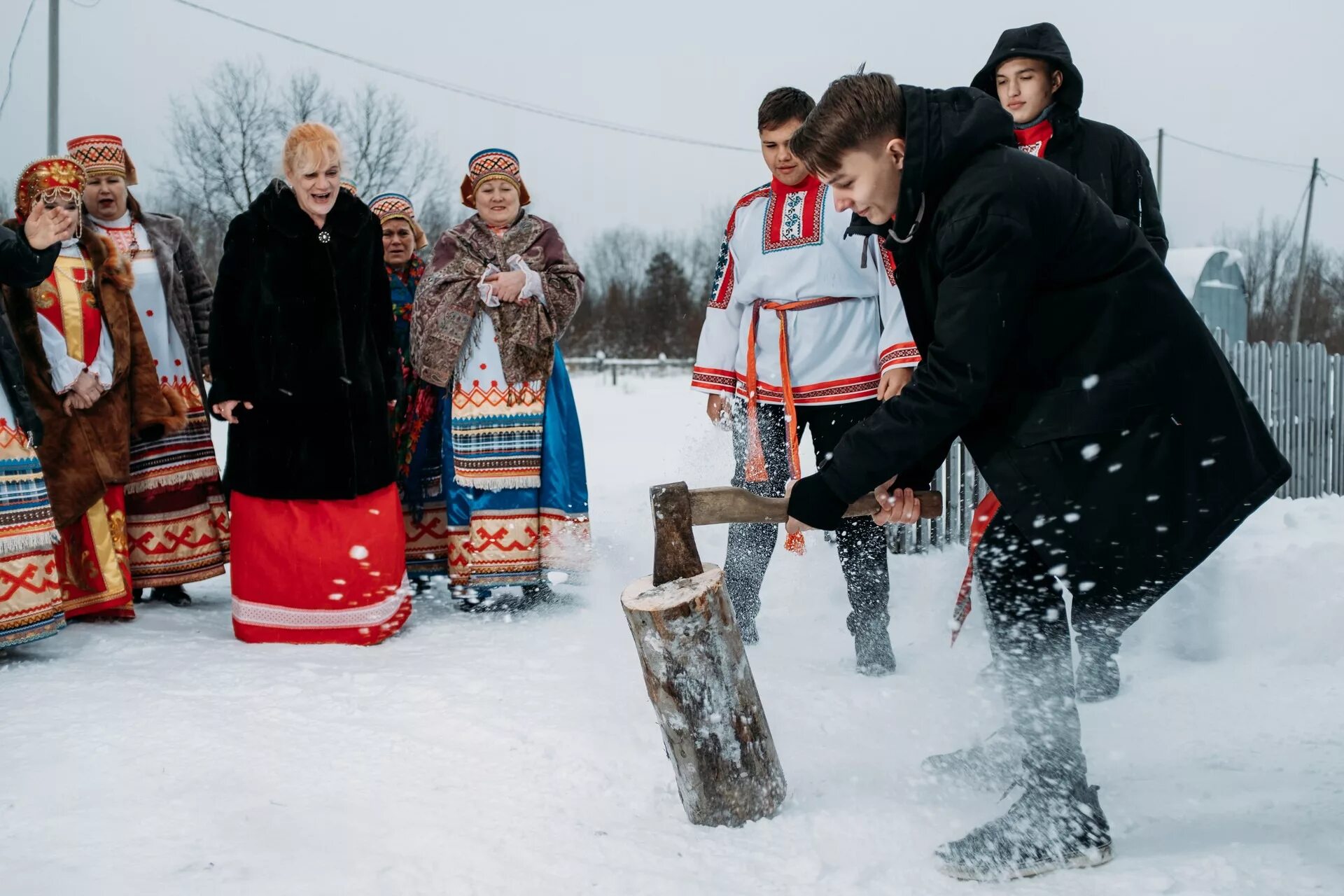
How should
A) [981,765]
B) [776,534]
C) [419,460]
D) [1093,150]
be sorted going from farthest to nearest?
1. [419,460]
2. [776,534]
3. [1093,150]
4. [981,765]

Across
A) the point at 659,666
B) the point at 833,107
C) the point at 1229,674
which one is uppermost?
the point at 833,107

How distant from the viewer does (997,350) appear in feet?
6.81

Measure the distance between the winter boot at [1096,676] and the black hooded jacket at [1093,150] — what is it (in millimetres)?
1331

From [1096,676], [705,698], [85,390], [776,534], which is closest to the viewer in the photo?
[705,698]

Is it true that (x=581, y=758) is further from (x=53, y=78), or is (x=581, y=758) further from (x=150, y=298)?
(x=53, y=78)

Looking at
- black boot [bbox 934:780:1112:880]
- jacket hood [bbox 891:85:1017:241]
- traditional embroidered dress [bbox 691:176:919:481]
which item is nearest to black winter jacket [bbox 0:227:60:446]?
traditional embroidered dress [bbox 691:176:919:481]

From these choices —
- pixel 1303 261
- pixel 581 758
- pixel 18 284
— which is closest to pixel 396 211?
pixel 18 284

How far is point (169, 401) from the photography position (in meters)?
4.38

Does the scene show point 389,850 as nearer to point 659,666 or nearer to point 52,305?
point 659,666

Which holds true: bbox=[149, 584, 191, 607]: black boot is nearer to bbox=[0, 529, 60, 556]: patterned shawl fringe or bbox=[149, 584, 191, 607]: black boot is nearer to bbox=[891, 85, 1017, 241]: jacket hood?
bbox=[0, 529, 60, 556]: patterned shawl fringe

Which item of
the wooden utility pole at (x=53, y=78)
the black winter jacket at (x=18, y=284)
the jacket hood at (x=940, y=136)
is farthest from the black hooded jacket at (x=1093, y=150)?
the wooden utility pole at (x=53, y=78)

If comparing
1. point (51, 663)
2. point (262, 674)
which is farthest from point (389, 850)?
point (51, 663)

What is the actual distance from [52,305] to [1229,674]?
4.52 m

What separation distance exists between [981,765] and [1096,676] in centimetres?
A: 93
